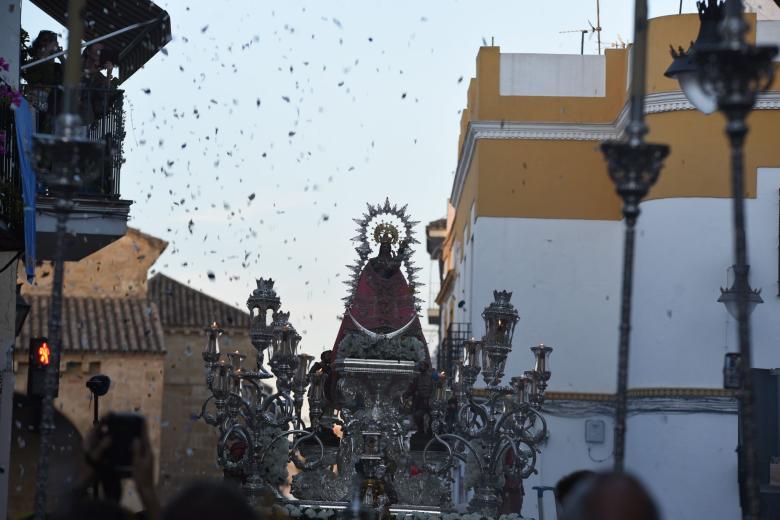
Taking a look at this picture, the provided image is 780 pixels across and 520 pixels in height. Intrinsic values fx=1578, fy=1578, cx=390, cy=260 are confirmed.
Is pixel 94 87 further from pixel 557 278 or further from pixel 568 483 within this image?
pixel 557 278

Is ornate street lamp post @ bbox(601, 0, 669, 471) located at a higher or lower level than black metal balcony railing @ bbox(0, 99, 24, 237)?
lower

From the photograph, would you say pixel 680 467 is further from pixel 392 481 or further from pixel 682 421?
pixel 392 481

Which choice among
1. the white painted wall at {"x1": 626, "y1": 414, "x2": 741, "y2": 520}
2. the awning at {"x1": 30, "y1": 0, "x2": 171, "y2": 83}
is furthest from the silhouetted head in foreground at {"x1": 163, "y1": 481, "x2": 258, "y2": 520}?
the white painted wall at {"x1": 626, "y1": 414, "x2": 741, "y2": 520}

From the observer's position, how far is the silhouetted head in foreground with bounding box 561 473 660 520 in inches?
152

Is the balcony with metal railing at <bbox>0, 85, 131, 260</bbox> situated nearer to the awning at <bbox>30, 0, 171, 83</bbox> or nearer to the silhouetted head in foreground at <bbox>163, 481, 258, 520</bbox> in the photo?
the awning at <bbox>30, 0, 171, 83</bbox>

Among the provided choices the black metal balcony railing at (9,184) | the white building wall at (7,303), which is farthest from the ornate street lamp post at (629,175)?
the white building wall at (7,303)

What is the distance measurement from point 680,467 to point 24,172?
39.3 feet

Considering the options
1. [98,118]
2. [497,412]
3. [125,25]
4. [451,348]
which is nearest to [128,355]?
[451,348]

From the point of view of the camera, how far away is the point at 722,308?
2202 centimetres

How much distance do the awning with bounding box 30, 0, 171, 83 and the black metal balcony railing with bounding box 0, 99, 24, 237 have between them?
322 cm

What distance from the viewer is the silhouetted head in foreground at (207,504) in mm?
3744

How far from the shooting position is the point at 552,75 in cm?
2534

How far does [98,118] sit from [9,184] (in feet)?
5.53

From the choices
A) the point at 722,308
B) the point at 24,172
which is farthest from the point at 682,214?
the point at 24,172
